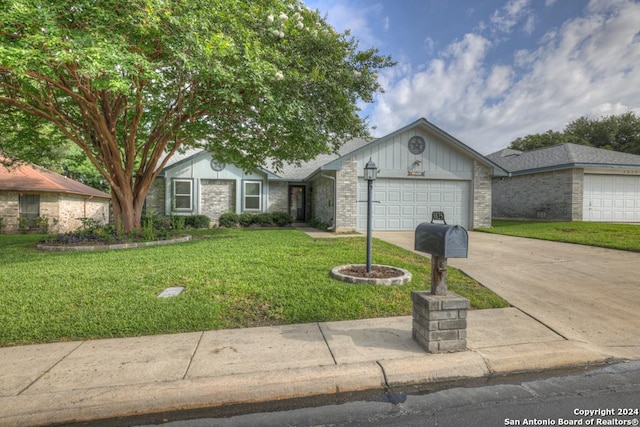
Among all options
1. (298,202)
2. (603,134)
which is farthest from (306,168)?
(603,134)

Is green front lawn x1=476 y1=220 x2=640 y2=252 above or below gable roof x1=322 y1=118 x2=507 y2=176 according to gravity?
below

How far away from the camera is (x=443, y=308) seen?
2947 millimetres

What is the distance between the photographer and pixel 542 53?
1016cm

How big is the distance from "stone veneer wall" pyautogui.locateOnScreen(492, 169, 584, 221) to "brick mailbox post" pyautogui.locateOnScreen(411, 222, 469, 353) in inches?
614

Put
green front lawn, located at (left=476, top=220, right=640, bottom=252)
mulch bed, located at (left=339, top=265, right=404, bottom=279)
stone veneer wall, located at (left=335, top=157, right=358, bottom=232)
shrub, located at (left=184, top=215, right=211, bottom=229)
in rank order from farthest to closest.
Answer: shrub, located at (left=184, top=215, right=211, bottom=229)
stone veneer wall, located at (left=335, top=157, right=358, bottom=232)
green front lawn, located at (left=476, top=220, right=640, bottom=252)
mulch bed, located at (left=339, top=265, right=404, bottom=279)

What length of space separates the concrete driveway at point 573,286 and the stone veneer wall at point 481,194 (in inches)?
179

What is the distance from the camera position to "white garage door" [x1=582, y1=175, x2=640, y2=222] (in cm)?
1473

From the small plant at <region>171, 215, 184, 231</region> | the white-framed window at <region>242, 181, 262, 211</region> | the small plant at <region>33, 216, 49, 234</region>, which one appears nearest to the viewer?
the small plant at <region>171, 215, 184, 231</region>

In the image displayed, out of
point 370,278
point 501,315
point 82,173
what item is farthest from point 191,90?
point 82,173

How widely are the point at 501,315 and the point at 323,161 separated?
50.1 feet

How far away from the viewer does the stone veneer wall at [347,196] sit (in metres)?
12.3

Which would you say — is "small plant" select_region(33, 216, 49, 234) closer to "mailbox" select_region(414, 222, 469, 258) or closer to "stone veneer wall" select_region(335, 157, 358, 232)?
"stone veneer wall" select_region(335, 157, 358, 232)

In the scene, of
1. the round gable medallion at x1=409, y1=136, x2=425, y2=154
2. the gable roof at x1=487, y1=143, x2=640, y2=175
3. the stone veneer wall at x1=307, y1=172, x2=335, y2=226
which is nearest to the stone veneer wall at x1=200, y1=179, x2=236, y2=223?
the stone veneer wall at x1=307, y1=172, x2=335, y2=226

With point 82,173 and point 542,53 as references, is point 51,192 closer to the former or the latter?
point 82,173
